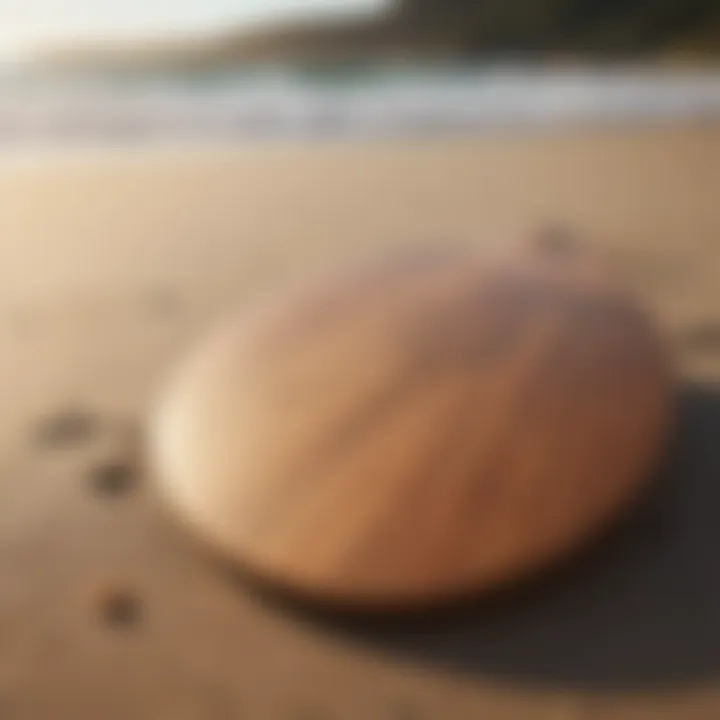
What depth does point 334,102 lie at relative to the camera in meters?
0.86

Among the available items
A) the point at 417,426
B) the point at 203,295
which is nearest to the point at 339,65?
the point at 203,295

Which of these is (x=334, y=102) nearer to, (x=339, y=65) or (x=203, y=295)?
(x=339, y=65)

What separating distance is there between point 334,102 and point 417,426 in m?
0.41

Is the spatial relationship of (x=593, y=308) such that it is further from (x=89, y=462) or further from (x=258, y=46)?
(x=258, y=46)

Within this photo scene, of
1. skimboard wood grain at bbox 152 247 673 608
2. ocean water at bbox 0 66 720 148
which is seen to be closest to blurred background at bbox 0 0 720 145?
ocean water at bbox 0 66 720 148

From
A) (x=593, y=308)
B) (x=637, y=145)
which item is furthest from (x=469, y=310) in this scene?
(x=637, y=145)

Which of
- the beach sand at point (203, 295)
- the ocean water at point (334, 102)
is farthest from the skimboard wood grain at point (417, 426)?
the ocean water at point (334, 102)

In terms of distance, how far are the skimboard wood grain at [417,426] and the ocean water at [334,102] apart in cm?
25

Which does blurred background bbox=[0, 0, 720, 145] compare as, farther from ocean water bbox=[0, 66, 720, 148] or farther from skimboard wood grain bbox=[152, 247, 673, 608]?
skimboard wood grain bbox=[152, 247, 673, 608]

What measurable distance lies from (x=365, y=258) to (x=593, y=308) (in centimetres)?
13

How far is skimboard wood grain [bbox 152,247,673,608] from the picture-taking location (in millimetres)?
478

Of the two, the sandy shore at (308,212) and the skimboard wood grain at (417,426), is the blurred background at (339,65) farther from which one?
the skimboard wood grain at (417,426)

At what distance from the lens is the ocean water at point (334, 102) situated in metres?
0.85

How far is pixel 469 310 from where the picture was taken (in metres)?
0.58
